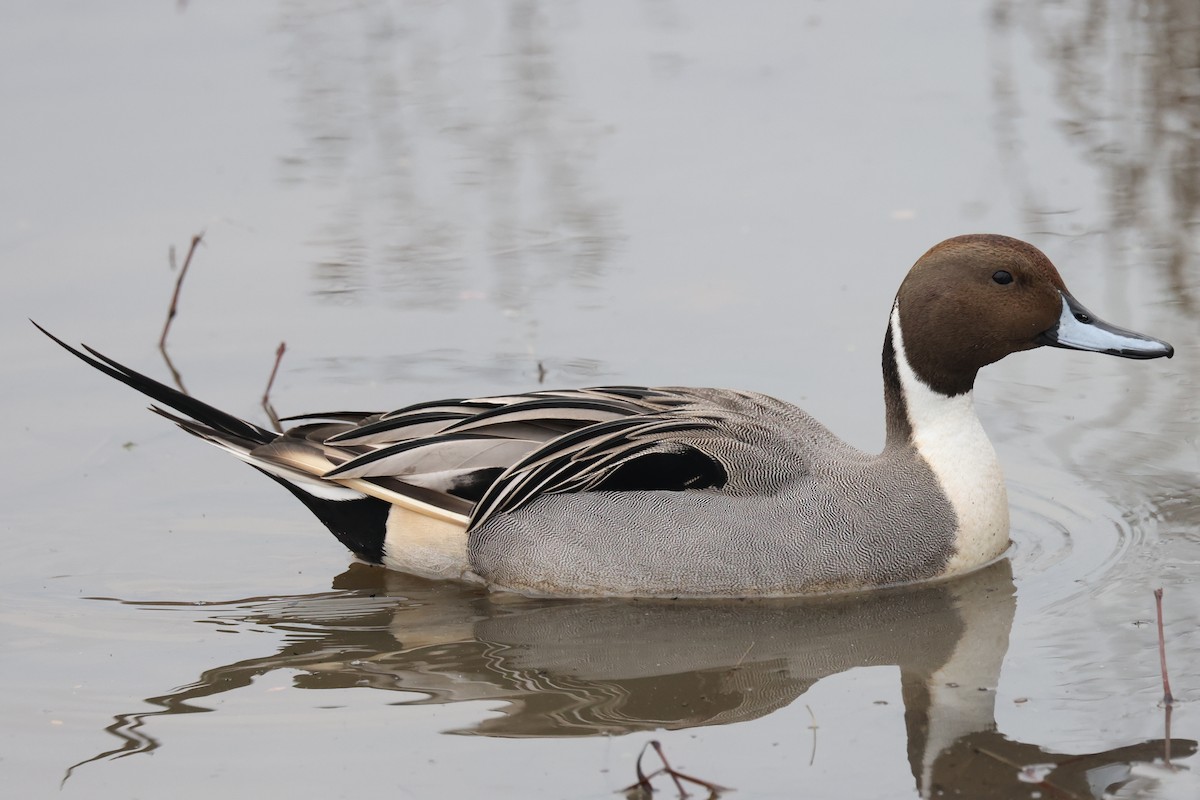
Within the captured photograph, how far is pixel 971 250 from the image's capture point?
620 cm

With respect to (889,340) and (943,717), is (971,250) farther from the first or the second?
(943,717)

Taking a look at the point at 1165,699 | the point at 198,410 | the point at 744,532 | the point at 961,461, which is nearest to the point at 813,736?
the point at 1165,699

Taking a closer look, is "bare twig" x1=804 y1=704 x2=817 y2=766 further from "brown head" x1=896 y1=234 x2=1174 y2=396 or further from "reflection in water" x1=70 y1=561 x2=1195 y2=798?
"brown head" x1=896 y1=234 x2=1174 y2=396

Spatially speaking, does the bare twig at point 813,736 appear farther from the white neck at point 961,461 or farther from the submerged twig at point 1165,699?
the white neck at point 961,461

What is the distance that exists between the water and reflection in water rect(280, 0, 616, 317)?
3 centimetres

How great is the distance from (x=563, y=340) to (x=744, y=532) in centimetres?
201

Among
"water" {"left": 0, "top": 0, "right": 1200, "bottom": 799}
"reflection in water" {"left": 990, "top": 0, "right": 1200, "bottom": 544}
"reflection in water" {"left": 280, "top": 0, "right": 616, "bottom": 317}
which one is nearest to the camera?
"water" {"left": 0, "top": 0, "right": 1200, "bottom": 799}

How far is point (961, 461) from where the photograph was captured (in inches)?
245

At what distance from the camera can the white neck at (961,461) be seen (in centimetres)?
619

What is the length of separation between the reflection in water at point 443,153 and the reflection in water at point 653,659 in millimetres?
2257

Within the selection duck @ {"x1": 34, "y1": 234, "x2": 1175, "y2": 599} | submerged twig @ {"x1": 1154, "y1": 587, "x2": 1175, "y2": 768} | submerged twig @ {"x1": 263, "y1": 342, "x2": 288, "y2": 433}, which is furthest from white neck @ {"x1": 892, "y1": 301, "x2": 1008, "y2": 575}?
submerged twig @ {"x1": 263, "y1": 342, "x2": 288, "y2": 433}

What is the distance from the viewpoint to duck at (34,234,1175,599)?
604 centimetres

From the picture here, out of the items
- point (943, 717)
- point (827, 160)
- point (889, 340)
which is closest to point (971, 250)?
point (889, 340)

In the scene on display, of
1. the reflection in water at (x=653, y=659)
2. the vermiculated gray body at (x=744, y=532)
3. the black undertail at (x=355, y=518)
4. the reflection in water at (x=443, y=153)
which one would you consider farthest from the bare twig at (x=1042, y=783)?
the reflection in water at (x=443, y=153)
